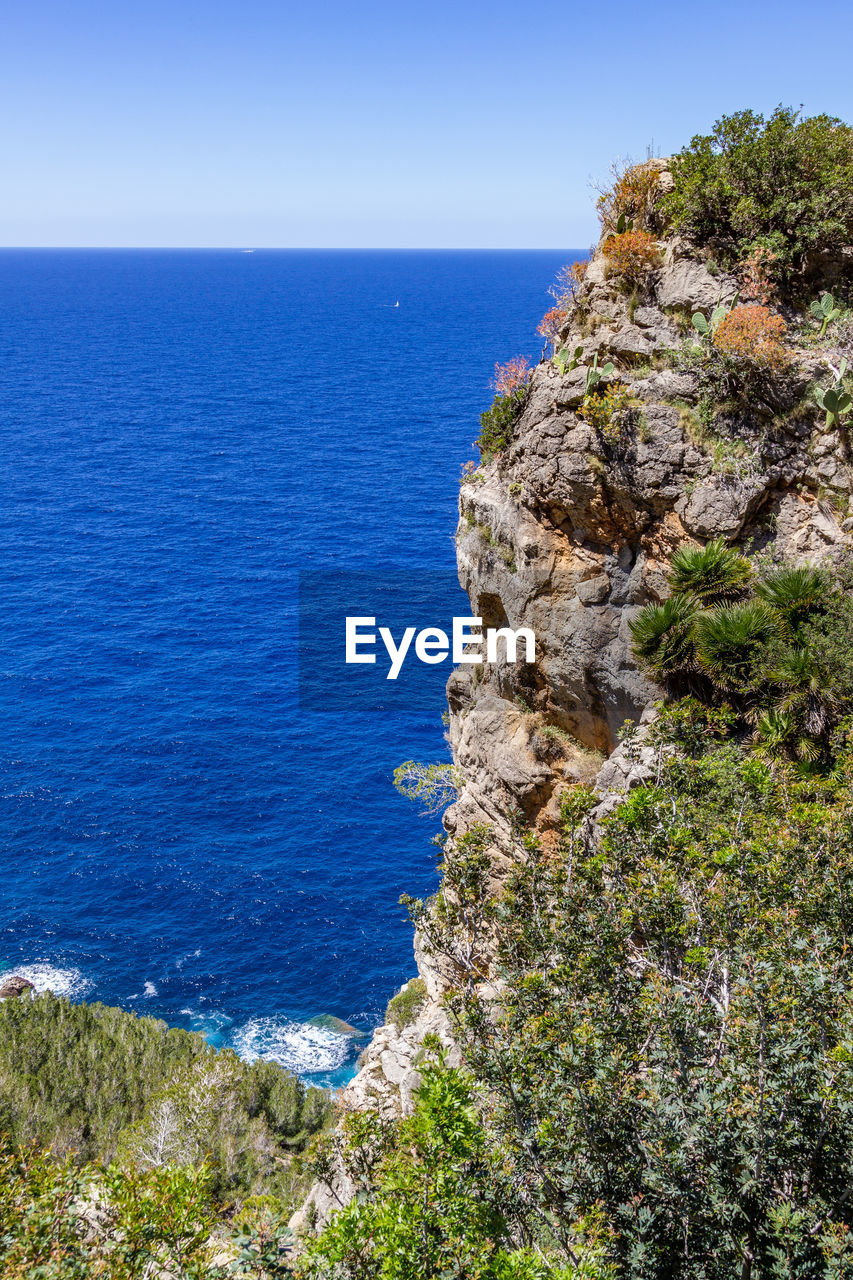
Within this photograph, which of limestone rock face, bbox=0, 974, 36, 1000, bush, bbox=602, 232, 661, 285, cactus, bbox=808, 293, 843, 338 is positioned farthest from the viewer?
limestone rock face, bbox=0, 974, 36, 1000

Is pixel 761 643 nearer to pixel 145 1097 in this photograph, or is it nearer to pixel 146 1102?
pixel 146 1102

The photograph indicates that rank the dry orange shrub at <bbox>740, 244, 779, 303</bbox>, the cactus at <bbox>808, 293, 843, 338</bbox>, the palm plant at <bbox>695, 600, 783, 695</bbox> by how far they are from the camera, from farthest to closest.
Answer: the dry orange shrub at <bbox>740, 244, 779, 303</bbox> < the cactus at <bbox>808, 293, 843, 338</bbox> < the palm plant at <bbox>695, 600, 783, 695</bbox>

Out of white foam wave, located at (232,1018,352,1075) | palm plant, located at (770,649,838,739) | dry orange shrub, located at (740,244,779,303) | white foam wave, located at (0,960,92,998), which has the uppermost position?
dry orange shrub, located at (740,244,779,303)

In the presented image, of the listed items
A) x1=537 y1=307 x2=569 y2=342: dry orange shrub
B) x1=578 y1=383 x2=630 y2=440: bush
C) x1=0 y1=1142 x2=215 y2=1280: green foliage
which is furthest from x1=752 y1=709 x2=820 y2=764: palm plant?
x1=0 y1=1142 x2=215 y2=1280: green foliage

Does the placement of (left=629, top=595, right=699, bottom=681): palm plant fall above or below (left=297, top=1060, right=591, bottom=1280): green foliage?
above

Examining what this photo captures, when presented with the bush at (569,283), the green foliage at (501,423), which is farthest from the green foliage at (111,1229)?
the bush at (569,283)

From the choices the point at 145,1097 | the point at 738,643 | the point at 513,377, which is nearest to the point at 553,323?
the point at 513,377

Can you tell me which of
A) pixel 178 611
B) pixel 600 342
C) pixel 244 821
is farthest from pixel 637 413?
pixel 178 611

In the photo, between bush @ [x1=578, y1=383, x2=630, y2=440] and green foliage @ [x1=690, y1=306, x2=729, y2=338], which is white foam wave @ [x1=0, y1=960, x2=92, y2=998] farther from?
green foliage @ [x1=690, y1=306, x2=729, y2=338]
